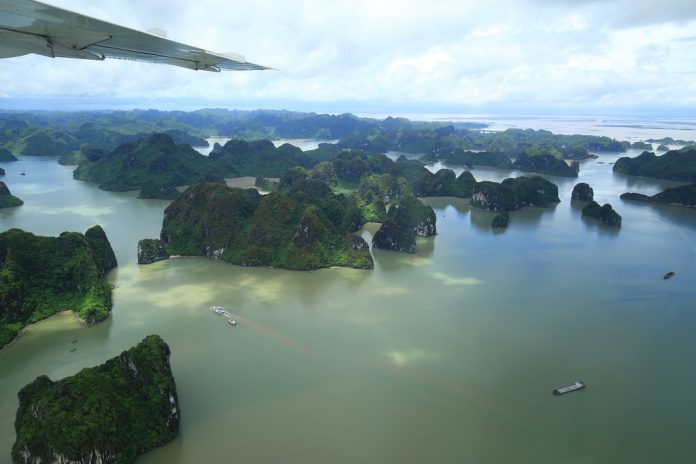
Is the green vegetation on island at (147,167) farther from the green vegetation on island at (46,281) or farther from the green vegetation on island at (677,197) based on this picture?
the green vegetation on island at (677,197)

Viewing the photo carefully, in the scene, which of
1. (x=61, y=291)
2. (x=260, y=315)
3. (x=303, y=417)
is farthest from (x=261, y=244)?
(x=303, y=417)

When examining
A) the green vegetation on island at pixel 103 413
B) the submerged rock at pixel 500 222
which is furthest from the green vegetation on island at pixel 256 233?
the submerged rock at pixel 500 222

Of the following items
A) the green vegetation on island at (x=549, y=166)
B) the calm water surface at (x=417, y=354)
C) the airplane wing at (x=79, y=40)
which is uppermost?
the airplane wing at (x=79, y=40)

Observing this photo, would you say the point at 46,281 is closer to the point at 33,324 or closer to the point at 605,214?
the point at 33,324

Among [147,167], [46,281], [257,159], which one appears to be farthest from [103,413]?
[257,159]

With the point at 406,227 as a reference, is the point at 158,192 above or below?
below

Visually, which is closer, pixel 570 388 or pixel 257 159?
pixel 570 388
